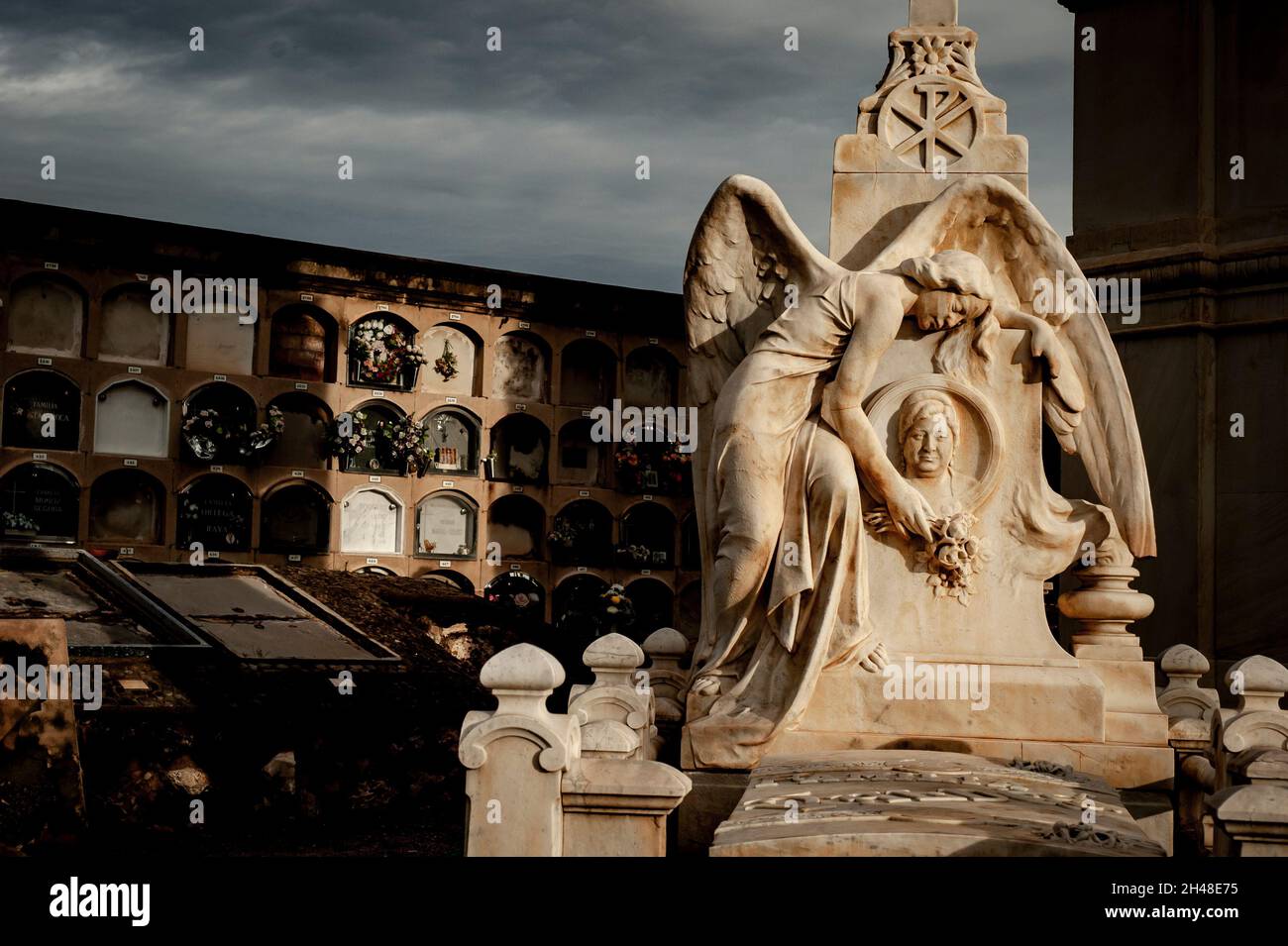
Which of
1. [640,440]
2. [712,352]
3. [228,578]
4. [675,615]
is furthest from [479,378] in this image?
[712,352]

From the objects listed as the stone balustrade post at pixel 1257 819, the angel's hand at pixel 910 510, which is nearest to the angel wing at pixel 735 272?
the angel's hand at pixel 910 510

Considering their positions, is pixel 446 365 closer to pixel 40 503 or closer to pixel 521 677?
pixel 40 503

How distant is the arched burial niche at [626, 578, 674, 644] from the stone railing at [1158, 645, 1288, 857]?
316 inches

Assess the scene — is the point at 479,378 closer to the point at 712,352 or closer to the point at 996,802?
the point at 712,352

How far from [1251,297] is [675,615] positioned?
716 centimetres

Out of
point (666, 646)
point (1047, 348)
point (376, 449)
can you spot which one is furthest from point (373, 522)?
point (1047, 348)

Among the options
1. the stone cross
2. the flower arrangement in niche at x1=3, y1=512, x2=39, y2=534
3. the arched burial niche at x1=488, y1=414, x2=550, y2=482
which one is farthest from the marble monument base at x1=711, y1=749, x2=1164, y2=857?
the arched burial niche at x1=488, y1=414, x2=550, y2=482

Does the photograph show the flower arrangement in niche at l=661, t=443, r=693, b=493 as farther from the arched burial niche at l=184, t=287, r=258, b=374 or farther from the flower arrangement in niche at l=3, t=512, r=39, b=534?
the flower arrangement in niche at l=3, t=512, r=39, b=534

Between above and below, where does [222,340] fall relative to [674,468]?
above

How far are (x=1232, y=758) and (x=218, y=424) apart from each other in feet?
32.8

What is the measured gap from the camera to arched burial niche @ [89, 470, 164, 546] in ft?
42.2

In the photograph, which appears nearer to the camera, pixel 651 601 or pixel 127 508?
pixel 127 508

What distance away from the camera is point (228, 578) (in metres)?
9.86

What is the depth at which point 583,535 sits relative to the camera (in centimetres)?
1516
